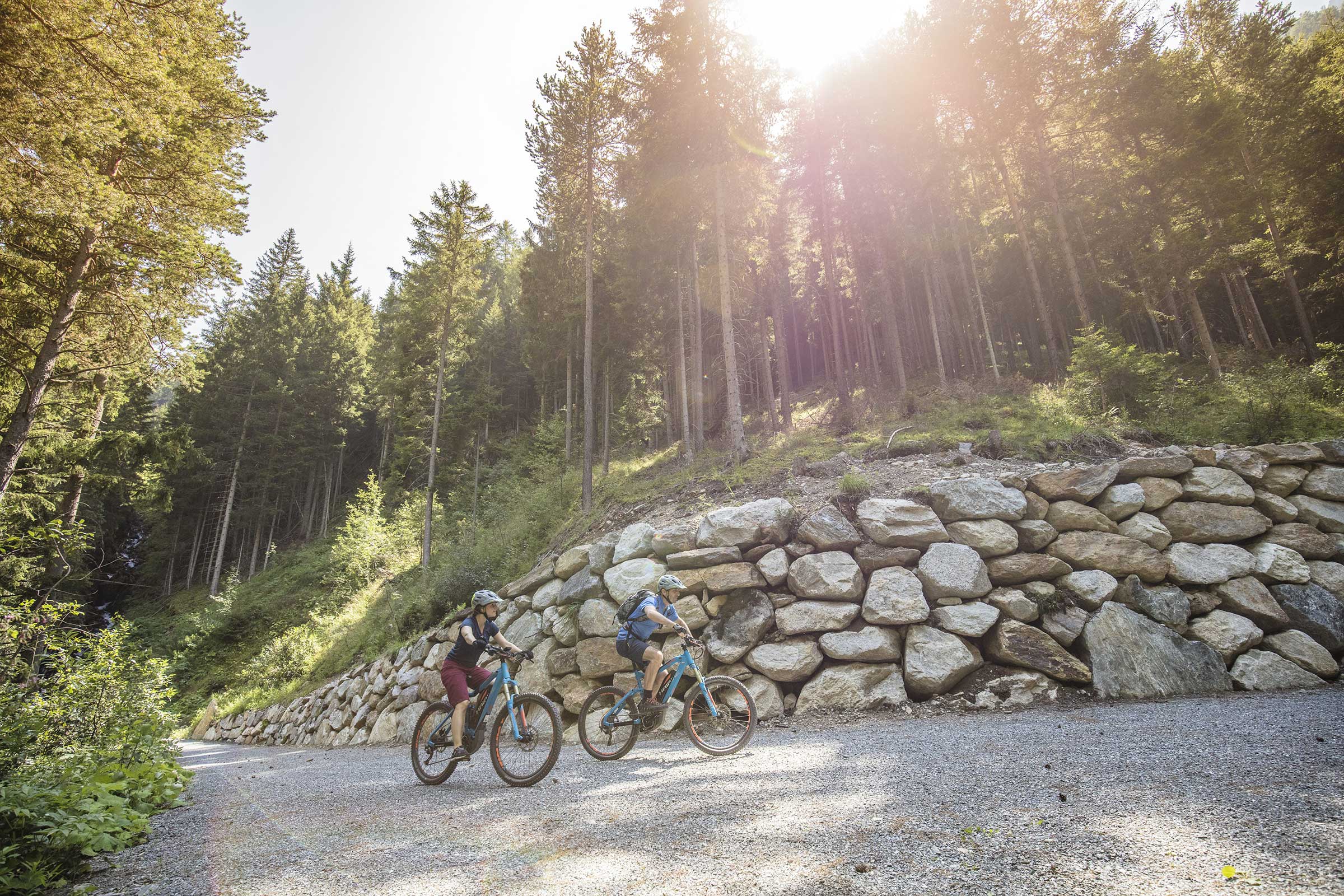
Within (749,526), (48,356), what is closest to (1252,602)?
(749,526)

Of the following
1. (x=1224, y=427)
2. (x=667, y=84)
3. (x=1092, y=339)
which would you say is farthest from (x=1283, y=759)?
(x=667, y=84)

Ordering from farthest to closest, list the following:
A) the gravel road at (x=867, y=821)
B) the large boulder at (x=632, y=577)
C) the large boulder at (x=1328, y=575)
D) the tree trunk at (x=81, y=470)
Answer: the tree trunk at (x=81, y=470) → the large boulder at (x=632, y=577) → the large boulder at (x=1328, y=575) → the gravel road at (x=867, y=821)

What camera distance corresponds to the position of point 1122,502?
744cm

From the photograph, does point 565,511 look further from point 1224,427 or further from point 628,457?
point 1224,427

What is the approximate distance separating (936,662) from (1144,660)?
7.62ft

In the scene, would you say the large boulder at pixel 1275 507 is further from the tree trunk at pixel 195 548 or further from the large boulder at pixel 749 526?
the tree trunk at pixel 195 548

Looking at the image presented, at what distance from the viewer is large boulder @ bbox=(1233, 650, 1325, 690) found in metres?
5.98

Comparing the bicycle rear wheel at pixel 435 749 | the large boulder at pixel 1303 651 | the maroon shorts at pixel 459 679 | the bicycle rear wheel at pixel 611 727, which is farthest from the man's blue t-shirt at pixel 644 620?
the large boulder at pixel 1303 651

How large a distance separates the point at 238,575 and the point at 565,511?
3241 centimetres

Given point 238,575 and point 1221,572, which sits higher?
point 238,575

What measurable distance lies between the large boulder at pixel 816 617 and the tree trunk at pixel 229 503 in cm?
3609

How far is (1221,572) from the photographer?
22.5 feet

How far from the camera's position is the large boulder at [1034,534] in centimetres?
735

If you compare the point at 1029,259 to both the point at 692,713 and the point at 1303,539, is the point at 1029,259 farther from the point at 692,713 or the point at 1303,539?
the point at 692,713
